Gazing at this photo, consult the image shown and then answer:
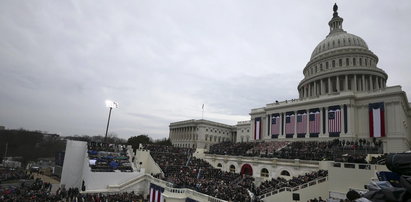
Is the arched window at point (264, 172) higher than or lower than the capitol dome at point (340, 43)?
lower

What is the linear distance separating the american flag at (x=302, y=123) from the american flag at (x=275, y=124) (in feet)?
17.1

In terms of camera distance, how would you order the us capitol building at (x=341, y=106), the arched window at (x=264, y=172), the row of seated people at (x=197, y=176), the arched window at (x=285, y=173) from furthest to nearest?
the us capitol building at (x=341, y=106), the arched window at (x=264, y=172), the arched window at (x=285, y=173), the row of seated people at (x=197, y=176)

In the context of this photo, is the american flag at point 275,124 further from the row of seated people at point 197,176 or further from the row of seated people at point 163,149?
the row of seated people at point 163,149

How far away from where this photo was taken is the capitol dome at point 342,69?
6222cm

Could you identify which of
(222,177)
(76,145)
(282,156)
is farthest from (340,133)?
(76,145)

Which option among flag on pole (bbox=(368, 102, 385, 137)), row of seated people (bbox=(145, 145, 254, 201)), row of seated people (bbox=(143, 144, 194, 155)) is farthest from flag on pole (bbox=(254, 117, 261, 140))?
flag on pole (bbox=(368, 102, 385, 137))

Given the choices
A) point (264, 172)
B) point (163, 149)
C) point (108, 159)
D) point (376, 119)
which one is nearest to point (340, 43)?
point (376, 119)

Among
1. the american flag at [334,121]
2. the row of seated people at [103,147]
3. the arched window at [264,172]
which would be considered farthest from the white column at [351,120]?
the row of seated people at [103,147]

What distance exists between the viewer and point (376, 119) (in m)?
44.3

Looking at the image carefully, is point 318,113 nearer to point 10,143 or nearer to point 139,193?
point 139,193

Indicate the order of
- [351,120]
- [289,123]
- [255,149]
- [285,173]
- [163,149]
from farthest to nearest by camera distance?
1. [289,123]
2. [163,149]
3. [255,149]
4. [351,120]
5. [285,173]

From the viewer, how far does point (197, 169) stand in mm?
44625

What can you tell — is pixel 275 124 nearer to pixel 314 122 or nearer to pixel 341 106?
pixel 314 122

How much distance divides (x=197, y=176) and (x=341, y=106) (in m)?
31.1
